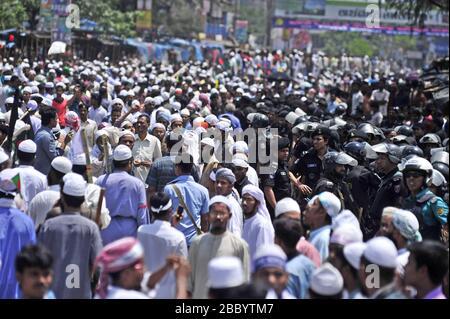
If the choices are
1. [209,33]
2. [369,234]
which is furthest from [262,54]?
[369,234]

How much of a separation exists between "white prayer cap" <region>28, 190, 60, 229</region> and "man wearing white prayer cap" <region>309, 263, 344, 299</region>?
308cm

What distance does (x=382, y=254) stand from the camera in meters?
5.89

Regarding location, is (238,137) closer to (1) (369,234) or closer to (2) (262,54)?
(1) (369,234)

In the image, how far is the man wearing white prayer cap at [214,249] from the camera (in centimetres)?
725

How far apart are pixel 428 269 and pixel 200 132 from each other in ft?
24.4

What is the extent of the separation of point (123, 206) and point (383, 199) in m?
2.64

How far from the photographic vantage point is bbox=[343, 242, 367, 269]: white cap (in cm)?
614

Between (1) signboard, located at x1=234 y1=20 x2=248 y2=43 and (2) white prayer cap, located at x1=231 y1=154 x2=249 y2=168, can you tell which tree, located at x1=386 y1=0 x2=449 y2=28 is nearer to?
(2) white prayer cap, located at x1=231 y1=154 x2=249 y2=168

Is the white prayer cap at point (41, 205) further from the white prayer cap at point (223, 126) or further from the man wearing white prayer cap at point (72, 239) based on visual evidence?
the white prayer cap at point (223, 126)

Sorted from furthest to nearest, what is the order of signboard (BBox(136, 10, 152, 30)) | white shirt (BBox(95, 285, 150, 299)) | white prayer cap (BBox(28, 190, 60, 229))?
signboard (BBox(136, 10, 152, 30)), white prayer cap (BBox(28, 190, 60, 229)), white shirt (BBox(95, 285, 150, 299))

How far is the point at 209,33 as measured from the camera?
75.0 metres

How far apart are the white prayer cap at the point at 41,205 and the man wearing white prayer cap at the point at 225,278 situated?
10.1 feet

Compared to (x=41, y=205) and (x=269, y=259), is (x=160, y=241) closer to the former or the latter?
A: (x=41, y=205)

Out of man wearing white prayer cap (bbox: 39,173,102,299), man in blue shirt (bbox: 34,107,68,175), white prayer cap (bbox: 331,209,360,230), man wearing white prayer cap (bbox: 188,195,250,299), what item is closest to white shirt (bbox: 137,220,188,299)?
man wearing white prayer cap (bbox: 188,195,250,299)
